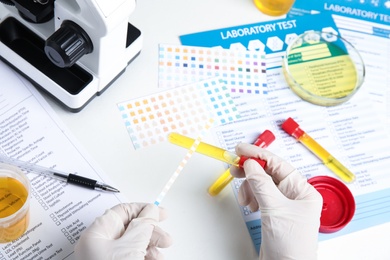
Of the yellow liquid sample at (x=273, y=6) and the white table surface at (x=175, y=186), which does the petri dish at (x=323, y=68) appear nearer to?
the yellow liquid sample at (x=273, y=6)

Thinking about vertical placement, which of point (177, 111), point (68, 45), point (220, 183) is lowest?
point (220, 183)

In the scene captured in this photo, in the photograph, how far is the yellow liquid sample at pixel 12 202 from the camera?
1.00m

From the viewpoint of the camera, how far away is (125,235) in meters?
0.98

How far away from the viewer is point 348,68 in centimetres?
132

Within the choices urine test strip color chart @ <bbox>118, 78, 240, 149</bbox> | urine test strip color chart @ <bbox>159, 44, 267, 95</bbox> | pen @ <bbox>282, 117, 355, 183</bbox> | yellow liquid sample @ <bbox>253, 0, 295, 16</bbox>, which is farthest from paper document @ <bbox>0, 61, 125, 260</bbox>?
yellow liquid sample @ <bbox>253, 0, 295, 16</bbox>

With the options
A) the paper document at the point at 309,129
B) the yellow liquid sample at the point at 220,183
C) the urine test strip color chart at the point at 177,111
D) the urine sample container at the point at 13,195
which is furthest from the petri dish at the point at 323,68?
the urine sample container at the point at 13,195

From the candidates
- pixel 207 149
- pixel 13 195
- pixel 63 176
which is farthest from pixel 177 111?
pixel 13 195

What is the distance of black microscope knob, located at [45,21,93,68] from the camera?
3.26ft

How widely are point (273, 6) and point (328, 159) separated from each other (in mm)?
410

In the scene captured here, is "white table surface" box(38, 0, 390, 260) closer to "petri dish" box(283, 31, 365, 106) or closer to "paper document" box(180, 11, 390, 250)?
"paper document" box(180, 11, 390, 250)

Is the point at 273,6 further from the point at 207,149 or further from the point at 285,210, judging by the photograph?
the point at 285,210

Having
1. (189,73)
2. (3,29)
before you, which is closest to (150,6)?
(189,73)

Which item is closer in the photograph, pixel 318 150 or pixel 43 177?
pixel 43 177

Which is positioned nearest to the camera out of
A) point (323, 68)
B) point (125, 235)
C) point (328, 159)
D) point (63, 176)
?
point (125, 235)
